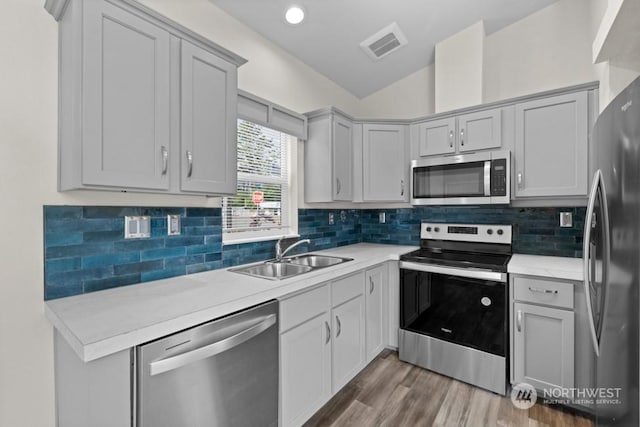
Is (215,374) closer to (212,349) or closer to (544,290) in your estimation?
(212,349)

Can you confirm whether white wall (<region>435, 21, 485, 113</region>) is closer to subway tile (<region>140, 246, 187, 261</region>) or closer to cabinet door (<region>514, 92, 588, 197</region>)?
cabinet door (<region>514, 92, 588, 197</region>)

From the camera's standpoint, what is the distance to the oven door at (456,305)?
2137 millimetres

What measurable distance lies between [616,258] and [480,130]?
1803mm

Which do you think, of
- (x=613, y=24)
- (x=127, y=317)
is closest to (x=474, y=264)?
(x=613, y=24)

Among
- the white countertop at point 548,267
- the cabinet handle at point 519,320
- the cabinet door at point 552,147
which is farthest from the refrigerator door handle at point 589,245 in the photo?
the cabinet door at point 552,147

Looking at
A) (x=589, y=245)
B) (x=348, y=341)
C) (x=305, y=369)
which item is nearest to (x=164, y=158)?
(x=305, y=369)

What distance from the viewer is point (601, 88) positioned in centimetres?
199

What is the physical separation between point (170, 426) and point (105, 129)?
1.16 metres

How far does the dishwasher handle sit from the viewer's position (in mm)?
1059

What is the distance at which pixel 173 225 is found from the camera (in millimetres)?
1757

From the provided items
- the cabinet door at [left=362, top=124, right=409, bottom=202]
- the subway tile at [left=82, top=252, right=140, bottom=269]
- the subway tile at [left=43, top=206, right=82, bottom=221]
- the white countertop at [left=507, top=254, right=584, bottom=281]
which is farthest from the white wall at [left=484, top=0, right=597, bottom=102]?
the subway tile at [left=43, top=206, right=82, bottom=221]

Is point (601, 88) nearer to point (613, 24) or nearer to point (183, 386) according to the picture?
point (613, 24)

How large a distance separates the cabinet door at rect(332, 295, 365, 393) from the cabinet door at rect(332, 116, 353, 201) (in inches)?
38.0

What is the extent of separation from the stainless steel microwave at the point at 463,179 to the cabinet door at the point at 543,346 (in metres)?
0.84
